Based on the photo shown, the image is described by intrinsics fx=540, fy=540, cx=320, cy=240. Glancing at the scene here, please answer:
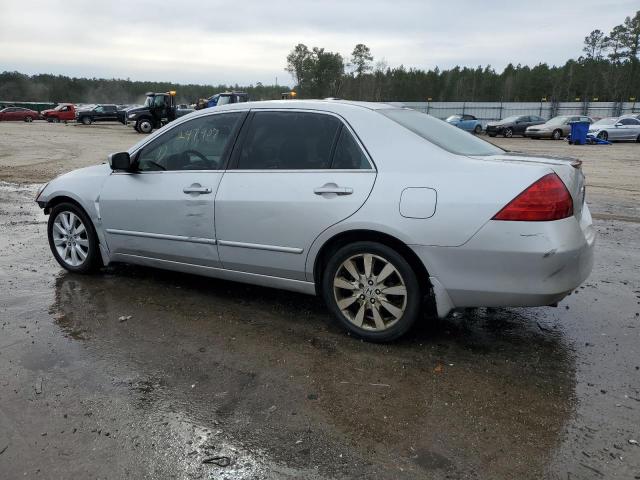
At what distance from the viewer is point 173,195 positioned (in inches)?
176

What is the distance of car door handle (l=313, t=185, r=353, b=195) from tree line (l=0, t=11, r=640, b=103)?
5691cm

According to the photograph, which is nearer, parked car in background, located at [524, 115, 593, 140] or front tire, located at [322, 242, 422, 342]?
front tire, located at [322, 242, 422, 342]

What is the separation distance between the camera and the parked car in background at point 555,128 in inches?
1214

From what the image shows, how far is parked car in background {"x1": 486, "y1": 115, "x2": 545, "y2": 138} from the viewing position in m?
34.3

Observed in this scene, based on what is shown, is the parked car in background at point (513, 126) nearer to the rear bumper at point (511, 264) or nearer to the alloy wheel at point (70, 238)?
the alloy wheel at point (70, 238)

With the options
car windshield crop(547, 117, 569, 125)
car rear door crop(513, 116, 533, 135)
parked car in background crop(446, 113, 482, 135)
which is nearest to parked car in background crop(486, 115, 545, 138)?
car rear door crop(513, 116, 533, 135)

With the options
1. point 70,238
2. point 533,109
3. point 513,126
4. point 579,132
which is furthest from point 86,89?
point 70,238

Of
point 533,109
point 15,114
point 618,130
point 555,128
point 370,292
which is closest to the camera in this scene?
point 370,292

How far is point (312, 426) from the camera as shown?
9.22ft

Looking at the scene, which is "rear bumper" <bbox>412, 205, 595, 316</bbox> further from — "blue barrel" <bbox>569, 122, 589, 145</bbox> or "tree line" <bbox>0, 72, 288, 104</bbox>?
"tree line" <bbox>0, 72, 288, 104</bbox>

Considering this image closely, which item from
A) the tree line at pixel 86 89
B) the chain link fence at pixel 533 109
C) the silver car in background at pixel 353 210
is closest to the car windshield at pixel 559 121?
the chain link fence at pixel 533 109

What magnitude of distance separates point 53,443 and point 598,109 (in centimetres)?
5595

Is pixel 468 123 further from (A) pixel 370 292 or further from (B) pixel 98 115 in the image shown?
(A) pixel 370 292

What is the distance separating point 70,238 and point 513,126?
Result: 33361 mm
